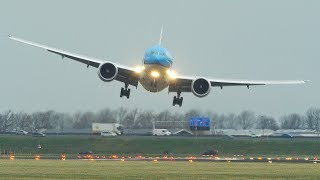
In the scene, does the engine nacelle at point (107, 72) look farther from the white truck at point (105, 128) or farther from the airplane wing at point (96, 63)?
the white truck at point (105, 128)

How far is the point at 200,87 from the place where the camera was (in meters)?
89.0

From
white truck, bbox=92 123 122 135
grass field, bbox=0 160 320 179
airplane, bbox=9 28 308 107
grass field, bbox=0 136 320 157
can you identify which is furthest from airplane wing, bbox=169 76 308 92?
white truck, bbox=92 123 122 135

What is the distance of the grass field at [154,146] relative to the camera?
133 metres

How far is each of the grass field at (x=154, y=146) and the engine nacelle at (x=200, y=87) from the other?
4128 centimetres

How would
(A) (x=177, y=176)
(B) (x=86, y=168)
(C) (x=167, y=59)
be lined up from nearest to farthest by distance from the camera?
(A) (x=177, y=176) → (B) (x=86, y=168) → (C) (x=167, y=59)

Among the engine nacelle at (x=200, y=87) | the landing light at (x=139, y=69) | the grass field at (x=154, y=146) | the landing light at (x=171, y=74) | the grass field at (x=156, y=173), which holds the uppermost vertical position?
the landing light at (x=139, y=69)

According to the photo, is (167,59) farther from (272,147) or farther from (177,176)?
(272,147)

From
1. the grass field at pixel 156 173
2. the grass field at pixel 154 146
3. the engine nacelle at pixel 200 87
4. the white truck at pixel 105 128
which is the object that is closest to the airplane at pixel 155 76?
the engine nacelle at pixel 200 87

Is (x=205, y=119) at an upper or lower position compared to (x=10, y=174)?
upper

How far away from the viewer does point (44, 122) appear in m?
192

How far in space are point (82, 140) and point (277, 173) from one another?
78.6m

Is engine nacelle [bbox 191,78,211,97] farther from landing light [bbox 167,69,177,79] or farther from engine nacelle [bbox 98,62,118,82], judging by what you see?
engine nacelle [bbox 98,62,118,82]

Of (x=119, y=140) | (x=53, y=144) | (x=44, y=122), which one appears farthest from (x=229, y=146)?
(x=44, y=122)

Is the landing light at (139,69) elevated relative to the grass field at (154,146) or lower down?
elevated
